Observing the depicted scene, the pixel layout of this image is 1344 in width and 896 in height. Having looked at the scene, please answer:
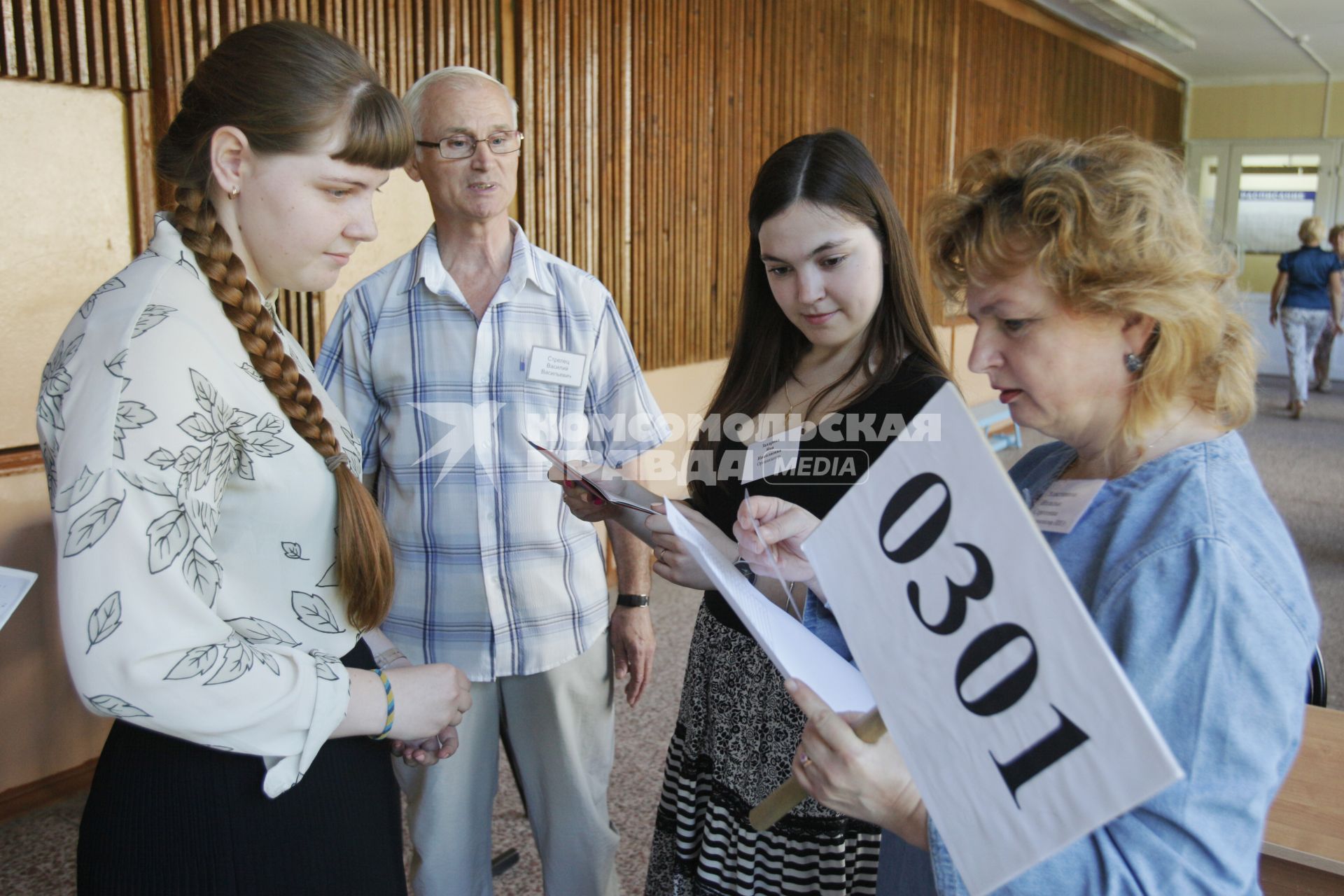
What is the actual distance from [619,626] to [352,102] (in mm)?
1366

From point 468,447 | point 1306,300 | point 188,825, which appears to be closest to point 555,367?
point 468,447

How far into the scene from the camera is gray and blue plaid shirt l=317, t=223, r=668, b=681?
195 cm

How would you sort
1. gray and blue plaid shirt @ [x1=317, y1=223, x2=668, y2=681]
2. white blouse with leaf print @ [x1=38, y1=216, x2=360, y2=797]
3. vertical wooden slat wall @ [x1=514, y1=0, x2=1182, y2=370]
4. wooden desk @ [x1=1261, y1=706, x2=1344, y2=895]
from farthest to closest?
vertical wooden slat wall @ [x1=514, y1=0, x2=1182, y2=370]
gray and blue plaid shirt @ [x1=317, y1=223, x2=668, y2=681]
wooden desk @ [x1=1261, y1=706, x2=1344, y2=895]
white blouse with leaf print @ [x1=38, y1=216, x2=360, y2=797]

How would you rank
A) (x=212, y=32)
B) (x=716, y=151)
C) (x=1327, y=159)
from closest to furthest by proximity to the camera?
1. (x=212, y=32)
2. (x=716, y=151)
3. (x=1327, y=159)

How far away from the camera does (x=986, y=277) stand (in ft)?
3.34

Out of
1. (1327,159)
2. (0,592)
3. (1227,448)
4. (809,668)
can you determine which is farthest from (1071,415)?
(1327,159)

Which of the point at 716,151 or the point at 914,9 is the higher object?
the point at 914,9

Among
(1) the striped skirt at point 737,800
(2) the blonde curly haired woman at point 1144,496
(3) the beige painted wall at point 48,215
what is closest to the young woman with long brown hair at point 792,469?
(1) the striped skirt at point 737,800

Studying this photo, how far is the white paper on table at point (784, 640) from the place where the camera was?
1013 millimetres

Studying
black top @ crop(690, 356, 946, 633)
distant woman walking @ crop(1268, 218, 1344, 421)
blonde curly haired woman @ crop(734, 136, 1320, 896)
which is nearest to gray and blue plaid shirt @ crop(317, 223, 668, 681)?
black top @ crop(690, 356, 946, 633)

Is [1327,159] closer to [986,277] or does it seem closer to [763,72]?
[763,72]

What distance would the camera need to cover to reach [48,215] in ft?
8.78

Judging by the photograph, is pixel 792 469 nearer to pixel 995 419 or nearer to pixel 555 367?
pixel 555 367

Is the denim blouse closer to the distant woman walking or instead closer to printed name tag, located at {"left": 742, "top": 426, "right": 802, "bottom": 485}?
printed name tag, located at {"left": 742, "top": 426, "right": 802, "bottom": 485}
